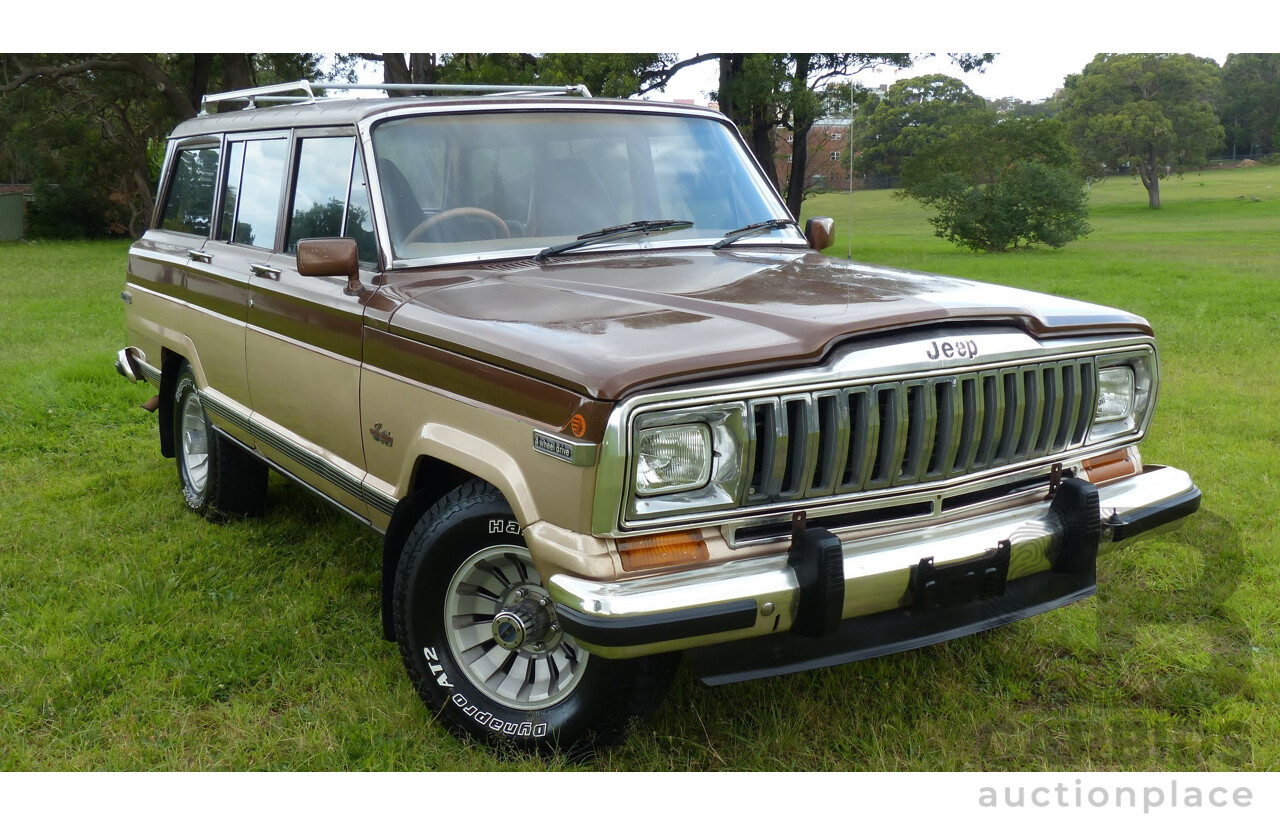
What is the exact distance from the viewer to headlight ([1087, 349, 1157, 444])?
136 inches

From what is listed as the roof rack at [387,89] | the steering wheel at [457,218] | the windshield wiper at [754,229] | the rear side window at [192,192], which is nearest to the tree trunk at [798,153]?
the rear side window at [192,192]

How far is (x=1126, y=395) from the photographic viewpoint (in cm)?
349

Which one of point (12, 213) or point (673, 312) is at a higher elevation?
point (673, 312)

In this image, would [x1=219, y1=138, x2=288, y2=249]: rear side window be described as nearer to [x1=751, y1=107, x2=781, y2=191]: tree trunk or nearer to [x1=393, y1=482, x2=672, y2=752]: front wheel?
[x1=393, y1=482, x2=672, y2=752]: front wheel

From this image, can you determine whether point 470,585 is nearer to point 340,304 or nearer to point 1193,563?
point 340,304

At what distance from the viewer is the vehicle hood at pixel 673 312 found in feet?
8.67

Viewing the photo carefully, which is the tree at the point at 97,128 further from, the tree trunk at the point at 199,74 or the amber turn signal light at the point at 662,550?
the amber turn signal light at the point at 662,550

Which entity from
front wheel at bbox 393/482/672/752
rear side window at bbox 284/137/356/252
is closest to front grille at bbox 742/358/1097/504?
front wheel at bbox 393/482/672/752

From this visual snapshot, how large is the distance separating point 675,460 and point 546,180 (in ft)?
5.77

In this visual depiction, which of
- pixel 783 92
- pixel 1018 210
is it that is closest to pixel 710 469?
pixel 783 92

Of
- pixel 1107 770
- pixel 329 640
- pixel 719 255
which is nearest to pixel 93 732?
pixel 329 640

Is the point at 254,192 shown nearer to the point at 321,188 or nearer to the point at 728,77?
the point at 321,188

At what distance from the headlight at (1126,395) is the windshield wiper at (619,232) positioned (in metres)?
1.68

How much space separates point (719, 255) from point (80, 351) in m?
9.01
